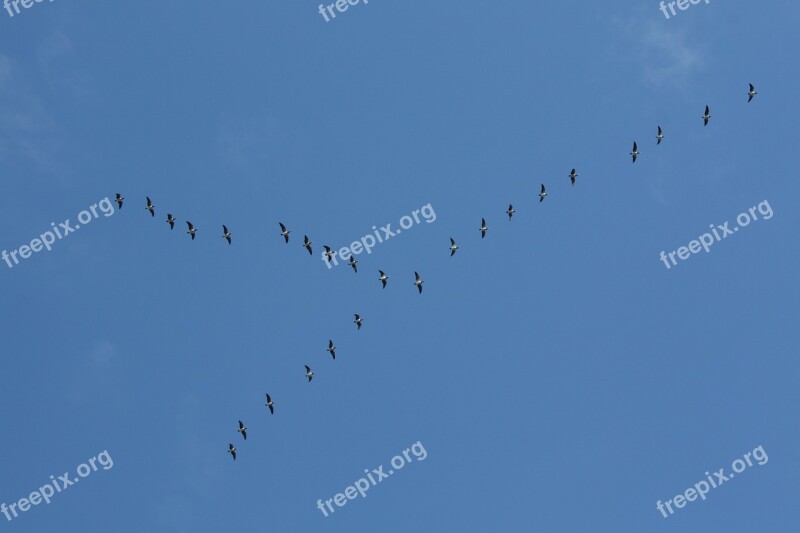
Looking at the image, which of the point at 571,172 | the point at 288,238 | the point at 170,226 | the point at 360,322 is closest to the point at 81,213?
the point at 170,226

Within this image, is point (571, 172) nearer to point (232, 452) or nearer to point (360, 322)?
point (360, 322)

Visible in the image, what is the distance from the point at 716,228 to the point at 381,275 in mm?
35764

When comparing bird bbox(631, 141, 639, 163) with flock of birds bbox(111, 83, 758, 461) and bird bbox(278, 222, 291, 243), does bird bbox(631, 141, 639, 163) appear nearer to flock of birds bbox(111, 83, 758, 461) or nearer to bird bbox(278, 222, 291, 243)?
flock of birds bbox(111, 83, 758, 461)

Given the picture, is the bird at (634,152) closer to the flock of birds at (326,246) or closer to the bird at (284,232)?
the flock of birds at (326,246)

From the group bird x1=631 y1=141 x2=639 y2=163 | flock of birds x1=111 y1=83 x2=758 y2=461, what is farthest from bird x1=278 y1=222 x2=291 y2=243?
bird x1=631 y1=141 x2=639 y2=163

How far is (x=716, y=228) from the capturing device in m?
142

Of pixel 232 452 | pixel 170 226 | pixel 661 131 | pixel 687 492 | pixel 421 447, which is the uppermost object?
pixel 170 226

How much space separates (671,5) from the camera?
13762 centimetres

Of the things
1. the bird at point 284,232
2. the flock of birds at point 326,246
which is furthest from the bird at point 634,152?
the bird at point 284,232

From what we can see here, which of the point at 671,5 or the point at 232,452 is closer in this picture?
the point at 671,5

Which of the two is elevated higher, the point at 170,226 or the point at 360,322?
the point at 170,226

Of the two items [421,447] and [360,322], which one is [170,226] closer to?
[360,322]

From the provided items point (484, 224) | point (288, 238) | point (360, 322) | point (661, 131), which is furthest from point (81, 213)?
point (661, 131)

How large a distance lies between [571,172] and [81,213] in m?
52.3
